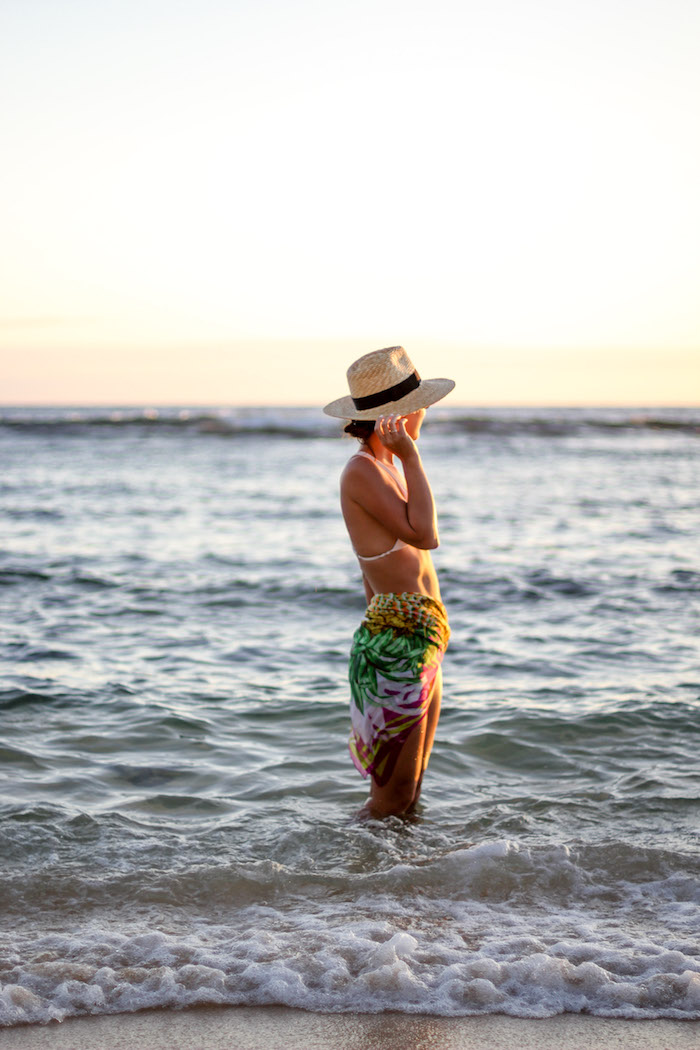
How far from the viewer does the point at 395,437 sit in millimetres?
4035

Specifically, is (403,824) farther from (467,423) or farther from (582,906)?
(467,423)

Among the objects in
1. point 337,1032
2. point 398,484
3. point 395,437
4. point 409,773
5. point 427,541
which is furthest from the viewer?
point 409,773

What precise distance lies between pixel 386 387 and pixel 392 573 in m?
0.80

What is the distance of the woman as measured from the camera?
412 centimetres

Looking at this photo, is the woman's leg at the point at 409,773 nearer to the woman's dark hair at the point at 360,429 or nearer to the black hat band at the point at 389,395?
the woman's dark hair at the point at 360,429

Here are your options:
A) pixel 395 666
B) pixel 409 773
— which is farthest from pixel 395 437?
pixel 409 773

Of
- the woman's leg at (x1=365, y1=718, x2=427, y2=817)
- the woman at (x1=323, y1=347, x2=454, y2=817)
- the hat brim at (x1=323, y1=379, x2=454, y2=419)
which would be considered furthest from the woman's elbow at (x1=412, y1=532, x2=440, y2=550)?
the woman's leg at (x1=365, y1=718, x2=427, y2=817)

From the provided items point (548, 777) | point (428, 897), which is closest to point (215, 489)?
point (548, 777)

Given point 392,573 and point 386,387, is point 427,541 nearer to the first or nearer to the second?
point 392,573

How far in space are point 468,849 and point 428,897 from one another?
1.46 feet

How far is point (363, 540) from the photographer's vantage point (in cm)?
430

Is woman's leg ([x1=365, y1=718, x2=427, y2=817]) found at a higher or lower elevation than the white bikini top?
lower

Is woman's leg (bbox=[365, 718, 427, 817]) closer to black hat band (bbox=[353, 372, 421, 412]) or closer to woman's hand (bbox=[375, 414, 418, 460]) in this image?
woman's hand (bbox=[375, 414, 418, 460])

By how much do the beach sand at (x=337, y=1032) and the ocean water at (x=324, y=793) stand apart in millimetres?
65
